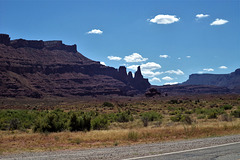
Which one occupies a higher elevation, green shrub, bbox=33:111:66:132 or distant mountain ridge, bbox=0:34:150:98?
distant mountain ridge, bbox=0:34:150:98

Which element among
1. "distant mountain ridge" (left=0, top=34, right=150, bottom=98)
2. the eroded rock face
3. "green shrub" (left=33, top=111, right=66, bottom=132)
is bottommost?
"green shrub" (left=33, top=111, right=66, bottom=132)

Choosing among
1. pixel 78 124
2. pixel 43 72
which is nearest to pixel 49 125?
pixel 78 124

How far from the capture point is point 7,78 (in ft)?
384

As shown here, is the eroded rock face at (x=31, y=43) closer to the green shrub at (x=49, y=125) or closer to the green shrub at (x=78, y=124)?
the green shrub at (x=49, y=125)

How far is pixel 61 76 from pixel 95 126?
5780 inches

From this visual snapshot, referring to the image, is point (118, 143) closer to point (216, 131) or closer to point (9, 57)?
point (216, 131)

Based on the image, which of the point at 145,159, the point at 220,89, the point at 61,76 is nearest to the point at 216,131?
the point at 145,159

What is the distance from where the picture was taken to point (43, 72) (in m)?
151

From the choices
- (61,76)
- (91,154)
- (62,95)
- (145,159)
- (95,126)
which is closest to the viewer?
(145,159)

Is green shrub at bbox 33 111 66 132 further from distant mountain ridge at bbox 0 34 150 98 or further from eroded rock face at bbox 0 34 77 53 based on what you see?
eroded rock face at bbox 0 34 77 53

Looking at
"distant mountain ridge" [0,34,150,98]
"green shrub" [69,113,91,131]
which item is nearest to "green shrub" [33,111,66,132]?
"green shrub" [69,113,91,131]

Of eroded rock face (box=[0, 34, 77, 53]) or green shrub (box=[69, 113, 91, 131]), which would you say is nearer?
green shrub (box=[69, 113, 91, 131])

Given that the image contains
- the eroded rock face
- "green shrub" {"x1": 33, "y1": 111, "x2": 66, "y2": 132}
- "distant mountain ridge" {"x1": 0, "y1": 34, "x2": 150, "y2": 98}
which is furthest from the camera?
the eroded rock face

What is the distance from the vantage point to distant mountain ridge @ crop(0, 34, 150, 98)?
11869cm
